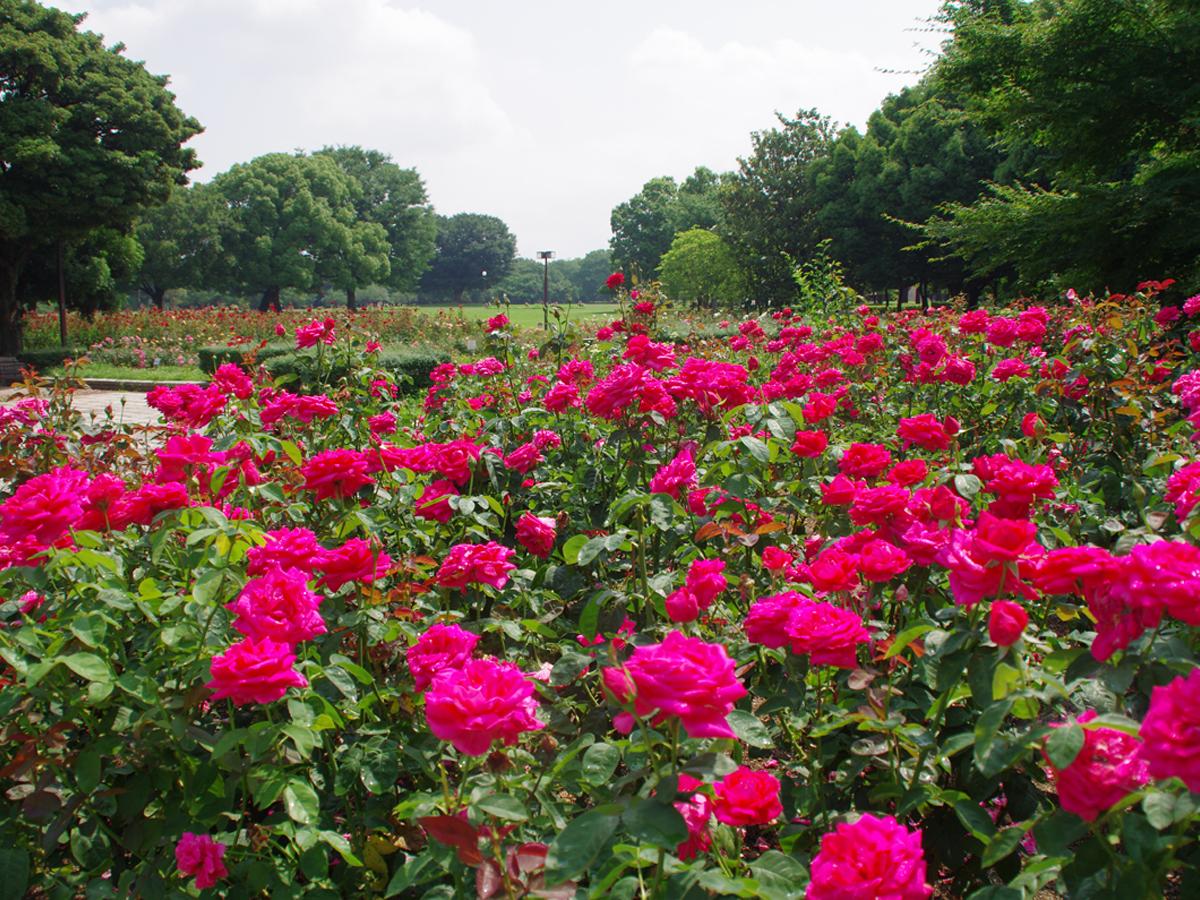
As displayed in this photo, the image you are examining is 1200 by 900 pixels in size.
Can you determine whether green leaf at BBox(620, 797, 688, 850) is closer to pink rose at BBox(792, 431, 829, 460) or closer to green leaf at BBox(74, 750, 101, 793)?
green leaf at BBox(74, 750, 101, 793)

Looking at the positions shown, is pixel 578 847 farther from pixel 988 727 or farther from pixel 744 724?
pixel 988 727

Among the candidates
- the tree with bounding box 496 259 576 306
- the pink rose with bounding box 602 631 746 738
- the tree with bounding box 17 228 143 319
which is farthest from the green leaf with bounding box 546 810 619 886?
the tree with bounding box 496 259 576 306

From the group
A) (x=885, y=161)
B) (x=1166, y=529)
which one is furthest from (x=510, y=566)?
(x=885, y=161)

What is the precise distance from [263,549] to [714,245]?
3903 centimetres

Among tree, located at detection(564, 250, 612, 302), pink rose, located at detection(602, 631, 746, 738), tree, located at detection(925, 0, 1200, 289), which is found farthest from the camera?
tree, located at detection(564, 250, 612, 302)

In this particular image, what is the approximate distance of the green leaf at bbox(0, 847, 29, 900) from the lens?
4.42ft

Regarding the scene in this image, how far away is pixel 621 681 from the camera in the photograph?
98 centimetres

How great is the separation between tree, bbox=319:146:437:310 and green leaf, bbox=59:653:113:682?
6072 cm

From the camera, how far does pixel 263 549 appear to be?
1.56 meters

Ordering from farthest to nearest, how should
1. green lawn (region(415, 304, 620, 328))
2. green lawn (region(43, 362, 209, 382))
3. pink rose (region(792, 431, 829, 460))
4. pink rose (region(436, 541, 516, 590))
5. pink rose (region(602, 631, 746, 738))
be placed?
1. green lawn (region(43, 362, 209, 382))
2. green lawn (region(415, 304, 620, 328))
3. pink rose (region(792, 431, 829, 460))
4. pink rose (region(436, 541, 516, 590))
5. pink rose (region(602, 631, 746, 738))

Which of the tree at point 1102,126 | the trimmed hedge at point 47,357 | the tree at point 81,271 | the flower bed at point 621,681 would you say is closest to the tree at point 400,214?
the tree at point 81,271

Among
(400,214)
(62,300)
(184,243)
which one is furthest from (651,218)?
(62,300)

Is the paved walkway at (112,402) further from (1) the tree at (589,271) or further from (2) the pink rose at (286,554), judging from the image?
(1) the tree at (589,271)

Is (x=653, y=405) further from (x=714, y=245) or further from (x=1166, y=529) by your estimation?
(x=714, y=245)
